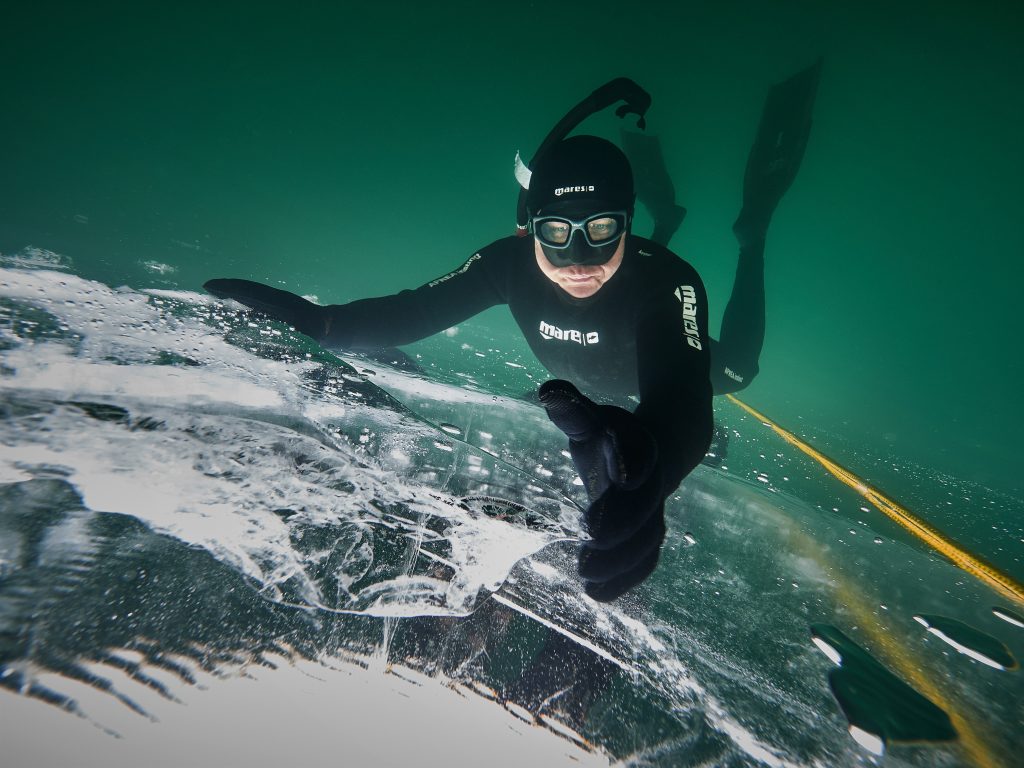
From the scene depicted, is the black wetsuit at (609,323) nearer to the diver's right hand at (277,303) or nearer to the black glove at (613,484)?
the diver's right hand at (277,303)

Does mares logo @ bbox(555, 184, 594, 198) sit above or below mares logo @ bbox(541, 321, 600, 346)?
above

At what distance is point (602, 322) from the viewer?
253 centimetres

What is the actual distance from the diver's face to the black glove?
1.67 m

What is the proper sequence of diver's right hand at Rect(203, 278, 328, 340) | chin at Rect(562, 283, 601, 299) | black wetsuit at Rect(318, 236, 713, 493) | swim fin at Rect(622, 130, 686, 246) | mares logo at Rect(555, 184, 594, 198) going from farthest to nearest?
1. swim fin at Rect(622, 130, 686, 246)
2. chin at Rect(562, 283, 601, 299)
3. mares logo at Rect(555, 184, 594, 198)
4. diver's right hand at Rect(203, 278, 328, 340)
5. black wetsuit at Rect(318, 236, 713, 493)

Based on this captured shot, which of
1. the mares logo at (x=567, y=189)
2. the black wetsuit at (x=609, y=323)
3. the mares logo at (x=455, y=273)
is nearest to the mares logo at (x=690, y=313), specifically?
the black wetsuit at (x=609, y=323)

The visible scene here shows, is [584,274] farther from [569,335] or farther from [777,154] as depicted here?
[777,154]

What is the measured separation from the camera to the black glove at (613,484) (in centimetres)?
84

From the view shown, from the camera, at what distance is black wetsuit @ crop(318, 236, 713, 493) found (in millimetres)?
1260

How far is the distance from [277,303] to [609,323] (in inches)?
84.2

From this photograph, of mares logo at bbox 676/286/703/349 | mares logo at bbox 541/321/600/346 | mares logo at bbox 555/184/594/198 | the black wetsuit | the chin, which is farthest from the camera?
mares logo at bbox 541/321/600/346

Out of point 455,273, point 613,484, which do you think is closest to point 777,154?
point 455,273

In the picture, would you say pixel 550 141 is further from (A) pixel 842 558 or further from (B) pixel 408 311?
(A) pixel 842 558

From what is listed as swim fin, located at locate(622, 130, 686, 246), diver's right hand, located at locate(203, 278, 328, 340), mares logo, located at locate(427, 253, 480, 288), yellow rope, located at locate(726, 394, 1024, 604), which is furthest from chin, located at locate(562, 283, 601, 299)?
swim fin, located at locate(622, 130, 686, 246)

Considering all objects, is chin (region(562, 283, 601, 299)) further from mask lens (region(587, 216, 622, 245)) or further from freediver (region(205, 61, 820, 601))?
mask lens (region(587, 216, 622, 245))
